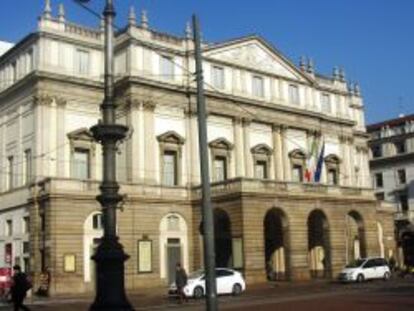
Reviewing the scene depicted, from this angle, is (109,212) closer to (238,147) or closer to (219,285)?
(219,285)

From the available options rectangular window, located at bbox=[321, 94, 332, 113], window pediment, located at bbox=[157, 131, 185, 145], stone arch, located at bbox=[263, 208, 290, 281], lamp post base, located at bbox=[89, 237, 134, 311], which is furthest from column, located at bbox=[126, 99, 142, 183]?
lamp post base, located at bbox=[89, 237, 134, 311]

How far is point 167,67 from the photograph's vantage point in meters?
54.3

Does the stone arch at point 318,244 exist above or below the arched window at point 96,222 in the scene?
below

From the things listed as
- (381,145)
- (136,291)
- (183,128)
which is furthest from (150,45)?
(381,145)

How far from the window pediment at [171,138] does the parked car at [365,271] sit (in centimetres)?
1575

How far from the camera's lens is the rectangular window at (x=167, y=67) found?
53969mm

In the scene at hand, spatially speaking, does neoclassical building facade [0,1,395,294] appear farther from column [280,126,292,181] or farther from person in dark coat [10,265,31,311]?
person in dark coat [10,265,31,311]

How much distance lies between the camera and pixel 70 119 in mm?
51125

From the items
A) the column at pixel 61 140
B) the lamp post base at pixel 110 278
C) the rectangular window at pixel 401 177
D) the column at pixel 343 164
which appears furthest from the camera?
the rectangular window at pixel 401 177

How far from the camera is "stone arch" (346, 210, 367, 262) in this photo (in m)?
57.6

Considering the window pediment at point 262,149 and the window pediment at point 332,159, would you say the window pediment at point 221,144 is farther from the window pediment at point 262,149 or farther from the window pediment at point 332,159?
the window pediment at point 332,159

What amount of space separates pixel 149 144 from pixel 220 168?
7.26m

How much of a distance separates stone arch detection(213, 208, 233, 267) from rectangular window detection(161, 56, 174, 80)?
11.2 metres

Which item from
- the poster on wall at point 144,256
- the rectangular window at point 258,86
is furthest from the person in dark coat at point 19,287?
the rectangular window at point 258,86
